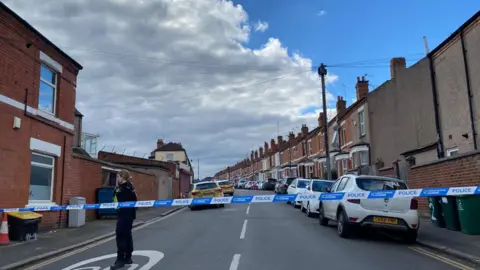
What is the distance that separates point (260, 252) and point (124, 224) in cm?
300

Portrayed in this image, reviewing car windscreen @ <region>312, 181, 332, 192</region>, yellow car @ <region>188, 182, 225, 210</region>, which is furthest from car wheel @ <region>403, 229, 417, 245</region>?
yellow car @ <region>188, 182, 225, 210</region>

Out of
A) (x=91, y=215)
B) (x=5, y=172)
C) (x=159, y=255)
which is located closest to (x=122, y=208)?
(x=159, y=255)

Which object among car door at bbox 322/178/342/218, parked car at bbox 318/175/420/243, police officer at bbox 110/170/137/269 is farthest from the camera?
car door at bbox 322/178/342/218

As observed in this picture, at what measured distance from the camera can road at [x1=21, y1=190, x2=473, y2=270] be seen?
7719 millimetres

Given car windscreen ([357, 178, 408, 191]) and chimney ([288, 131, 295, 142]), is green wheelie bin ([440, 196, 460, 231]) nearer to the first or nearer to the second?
car windscreen ([357, 178, 408, 191])

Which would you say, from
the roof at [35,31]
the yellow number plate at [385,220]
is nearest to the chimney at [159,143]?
the roof at [35,31]

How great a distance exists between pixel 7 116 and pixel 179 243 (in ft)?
19.6

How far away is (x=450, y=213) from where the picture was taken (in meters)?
11.6

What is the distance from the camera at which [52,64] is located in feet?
47.0

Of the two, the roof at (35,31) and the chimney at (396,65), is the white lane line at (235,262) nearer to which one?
the roof at (35,31)

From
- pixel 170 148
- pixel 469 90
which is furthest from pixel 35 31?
pixel 170 148

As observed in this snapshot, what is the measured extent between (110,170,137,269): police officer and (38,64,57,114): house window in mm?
7252

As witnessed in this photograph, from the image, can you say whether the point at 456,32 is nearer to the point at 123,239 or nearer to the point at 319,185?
the point at 319,185

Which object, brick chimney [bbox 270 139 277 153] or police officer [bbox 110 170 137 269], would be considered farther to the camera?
brick chimney [bbox 270 139 277 153]
